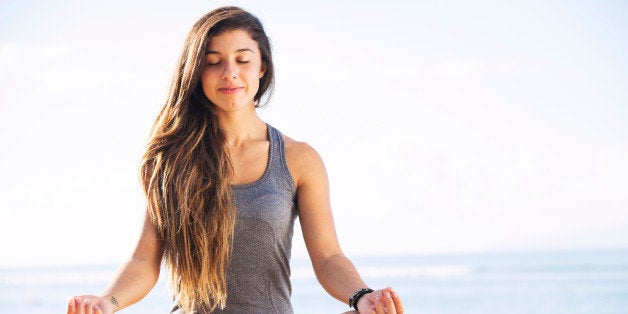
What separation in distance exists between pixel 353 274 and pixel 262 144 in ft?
1.82

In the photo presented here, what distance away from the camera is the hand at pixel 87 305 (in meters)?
2.30

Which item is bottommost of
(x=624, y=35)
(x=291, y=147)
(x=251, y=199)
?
(x=251, y=199)

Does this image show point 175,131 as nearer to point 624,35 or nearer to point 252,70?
point 252,70

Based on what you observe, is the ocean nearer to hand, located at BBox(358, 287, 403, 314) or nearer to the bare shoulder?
the bare shoulder

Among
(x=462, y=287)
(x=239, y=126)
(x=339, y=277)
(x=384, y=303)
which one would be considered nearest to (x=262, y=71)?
(x=239, y=126)

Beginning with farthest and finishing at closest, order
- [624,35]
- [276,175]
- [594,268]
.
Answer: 1. [624,35]
2. [594,268]
3. [276,175]

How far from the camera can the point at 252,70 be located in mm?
2967

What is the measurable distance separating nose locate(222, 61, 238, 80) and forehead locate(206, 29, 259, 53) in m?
0.05

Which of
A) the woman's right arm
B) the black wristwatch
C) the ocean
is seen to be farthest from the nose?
the ocean

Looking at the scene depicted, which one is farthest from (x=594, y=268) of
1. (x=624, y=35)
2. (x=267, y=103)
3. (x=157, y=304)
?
(x=267, y=103)

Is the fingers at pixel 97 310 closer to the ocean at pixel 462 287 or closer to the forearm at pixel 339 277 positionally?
the forearm at pixel 339 277

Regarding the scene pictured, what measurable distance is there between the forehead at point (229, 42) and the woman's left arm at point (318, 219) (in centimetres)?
36

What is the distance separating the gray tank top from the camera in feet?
9.39

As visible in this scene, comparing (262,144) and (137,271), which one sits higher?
(262,144)
